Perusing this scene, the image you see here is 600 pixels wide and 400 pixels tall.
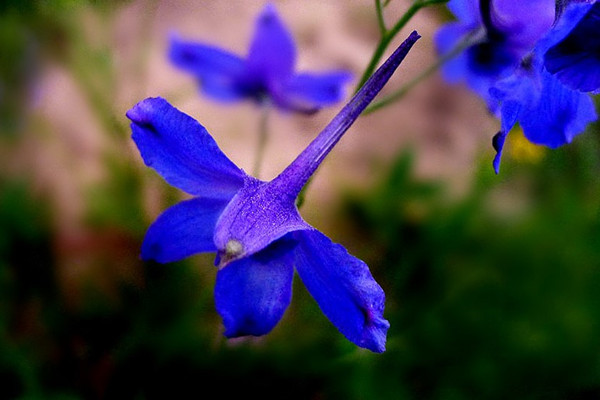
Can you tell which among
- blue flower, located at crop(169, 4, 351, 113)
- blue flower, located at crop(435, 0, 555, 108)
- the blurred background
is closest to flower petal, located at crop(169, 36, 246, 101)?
blue flower, located at crop(169, 4, 351, 113)

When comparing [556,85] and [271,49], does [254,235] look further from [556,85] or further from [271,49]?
[271,49]

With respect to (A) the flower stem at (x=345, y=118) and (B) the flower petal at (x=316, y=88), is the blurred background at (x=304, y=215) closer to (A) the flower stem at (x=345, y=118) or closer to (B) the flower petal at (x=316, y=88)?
(B) the flower petal at (x=316, y=88)

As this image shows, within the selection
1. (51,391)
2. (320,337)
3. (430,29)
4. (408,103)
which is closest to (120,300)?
(51,391)

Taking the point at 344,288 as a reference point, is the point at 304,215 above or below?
below

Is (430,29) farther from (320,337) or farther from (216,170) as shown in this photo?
(216,170)

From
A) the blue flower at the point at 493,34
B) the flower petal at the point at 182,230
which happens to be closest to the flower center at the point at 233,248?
the flower petal at the point at 182,230

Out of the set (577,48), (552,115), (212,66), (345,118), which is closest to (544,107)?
(552,115)
